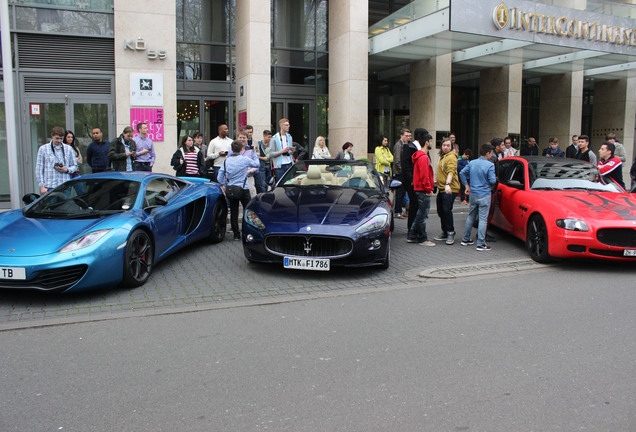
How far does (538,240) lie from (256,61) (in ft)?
33.4

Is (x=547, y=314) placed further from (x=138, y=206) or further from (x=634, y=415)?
(x=138, y=206)

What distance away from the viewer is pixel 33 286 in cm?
531

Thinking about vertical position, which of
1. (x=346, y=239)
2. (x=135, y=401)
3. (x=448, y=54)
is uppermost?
(x=448, y=54)

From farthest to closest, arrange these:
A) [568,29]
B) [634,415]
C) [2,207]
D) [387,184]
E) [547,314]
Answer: [568,29] → [2,207] → [387,184] → [547,314] → [634,415]

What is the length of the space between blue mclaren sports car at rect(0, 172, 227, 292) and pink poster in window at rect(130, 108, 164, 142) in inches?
254

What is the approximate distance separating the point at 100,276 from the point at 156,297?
61 cm

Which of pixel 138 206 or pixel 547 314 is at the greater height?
pixel 138 206

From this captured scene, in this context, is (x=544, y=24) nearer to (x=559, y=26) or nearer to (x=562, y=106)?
(x=559, y=26)

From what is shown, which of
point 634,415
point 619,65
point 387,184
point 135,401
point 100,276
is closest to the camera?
point 634,415

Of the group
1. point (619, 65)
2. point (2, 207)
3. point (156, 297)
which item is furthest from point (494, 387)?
point (619, 65)

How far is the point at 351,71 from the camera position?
649 inches

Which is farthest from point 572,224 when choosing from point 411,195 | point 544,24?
point 544,24

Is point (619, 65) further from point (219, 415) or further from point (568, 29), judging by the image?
point (219, 415)

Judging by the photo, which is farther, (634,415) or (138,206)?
(138,206)
